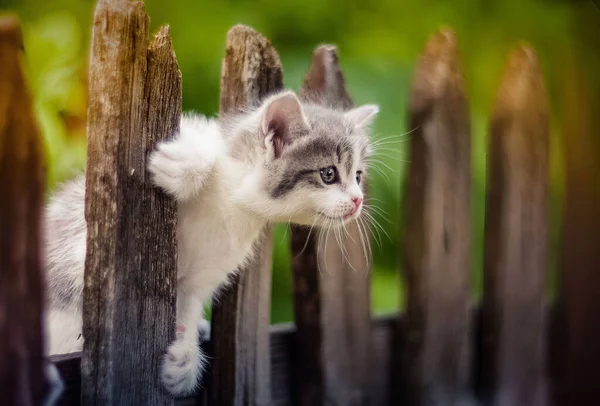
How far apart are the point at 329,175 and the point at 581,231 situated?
1.82ft

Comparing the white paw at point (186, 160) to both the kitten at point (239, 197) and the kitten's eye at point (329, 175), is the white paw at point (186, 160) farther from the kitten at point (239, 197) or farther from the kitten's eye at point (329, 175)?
the kitten's eye at point (329, 175)

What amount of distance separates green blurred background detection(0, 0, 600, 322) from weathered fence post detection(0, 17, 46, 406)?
1.08 feet

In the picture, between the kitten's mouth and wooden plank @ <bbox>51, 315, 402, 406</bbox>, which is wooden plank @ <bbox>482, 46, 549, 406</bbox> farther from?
the kitten's mouth

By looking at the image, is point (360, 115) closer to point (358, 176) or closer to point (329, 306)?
point (358, 176)

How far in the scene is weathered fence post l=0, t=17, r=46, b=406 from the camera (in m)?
0.67

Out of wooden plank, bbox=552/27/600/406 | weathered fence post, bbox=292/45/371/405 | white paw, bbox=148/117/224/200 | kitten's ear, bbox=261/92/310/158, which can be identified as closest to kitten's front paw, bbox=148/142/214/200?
white paw, bbox=148/117/224/200

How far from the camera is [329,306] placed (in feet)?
3.38

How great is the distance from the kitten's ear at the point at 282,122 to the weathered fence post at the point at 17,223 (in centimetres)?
32

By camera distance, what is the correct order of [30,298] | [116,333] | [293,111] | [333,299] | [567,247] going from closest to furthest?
1. [30,298]
2. [116,333]
3. [293,111]
4. [333,299]
5. [567,247]

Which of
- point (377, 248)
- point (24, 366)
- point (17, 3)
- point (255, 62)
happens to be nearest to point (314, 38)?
point (255, 62)

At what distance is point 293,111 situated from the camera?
3.00 feet

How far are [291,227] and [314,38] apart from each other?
33cm

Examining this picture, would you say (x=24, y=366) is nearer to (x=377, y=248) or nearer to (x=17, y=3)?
(x=17, y=3)

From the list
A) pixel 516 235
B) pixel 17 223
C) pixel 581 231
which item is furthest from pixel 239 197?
pixel 581 231
